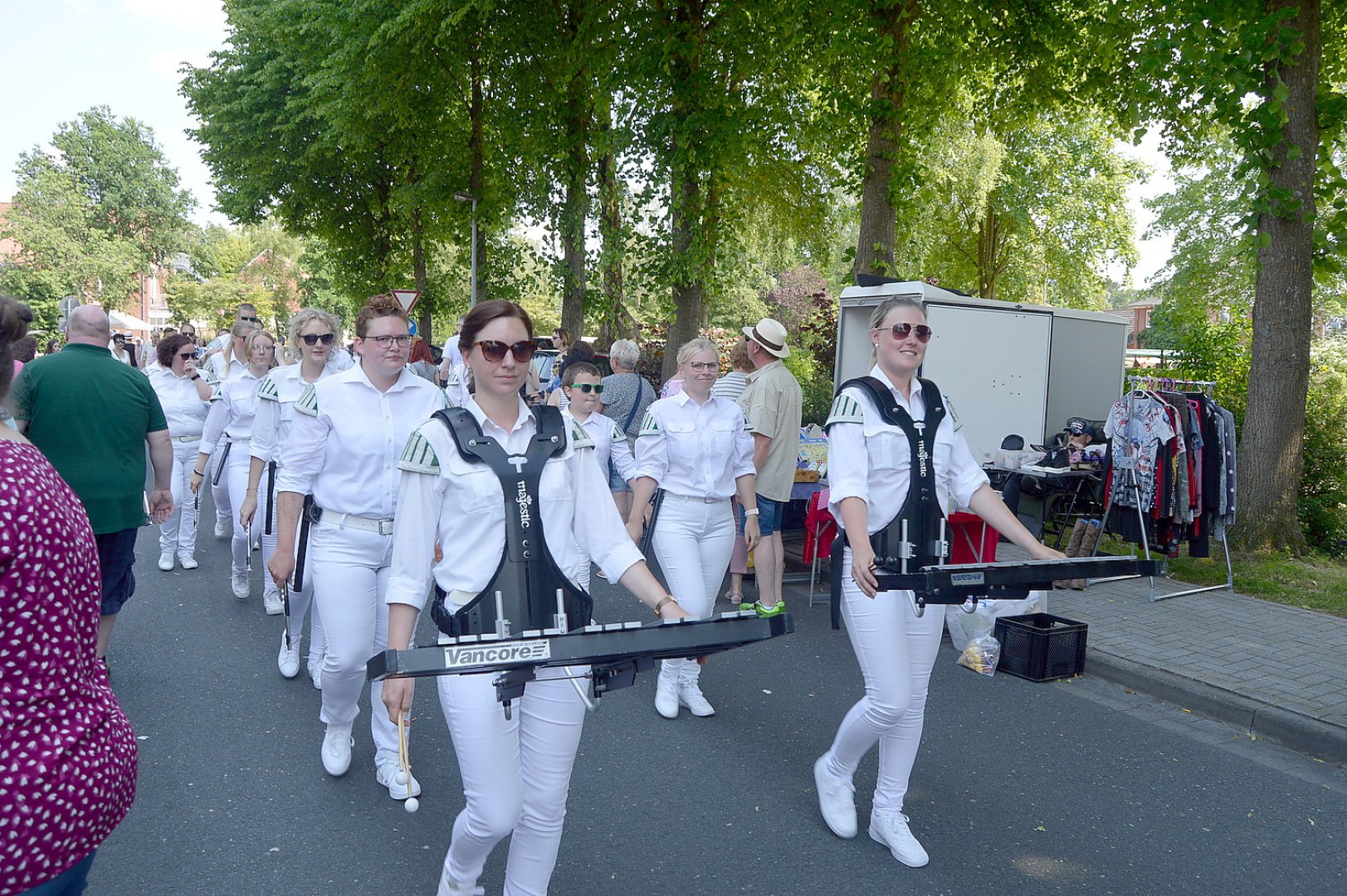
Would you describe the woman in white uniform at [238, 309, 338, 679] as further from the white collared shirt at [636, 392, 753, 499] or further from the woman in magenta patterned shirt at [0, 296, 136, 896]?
the woman in magenta patterned shirt at [0, 296, 136, 896]

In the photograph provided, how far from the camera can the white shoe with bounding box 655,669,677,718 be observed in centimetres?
566

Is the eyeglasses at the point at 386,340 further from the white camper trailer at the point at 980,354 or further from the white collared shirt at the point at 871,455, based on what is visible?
the white camper trailer at the point at 980,354

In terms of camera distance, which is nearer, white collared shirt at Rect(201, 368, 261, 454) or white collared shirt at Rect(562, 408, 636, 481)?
white collared shirt at Rect(562, 408, 636, 481)

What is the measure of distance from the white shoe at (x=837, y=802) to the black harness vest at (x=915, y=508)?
0.94 metres

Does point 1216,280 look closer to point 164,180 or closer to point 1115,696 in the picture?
point 1115,696

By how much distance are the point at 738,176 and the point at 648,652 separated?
1761 cm

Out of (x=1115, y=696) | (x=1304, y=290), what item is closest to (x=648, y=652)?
(x=1115, y=696)

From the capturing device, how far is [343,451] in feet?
14.5

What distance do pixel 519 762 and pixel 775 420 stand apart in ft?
16.4

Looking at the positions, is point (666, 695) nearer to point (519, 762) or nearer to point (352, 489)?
point (352, 489)

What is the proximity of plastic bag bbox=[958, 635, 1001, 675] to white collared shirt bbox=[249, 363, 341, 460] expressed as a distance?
4.35 m

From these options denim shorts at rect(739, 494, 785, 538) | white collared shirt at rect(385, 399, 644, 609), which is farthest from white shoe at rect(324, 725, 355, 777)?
denim shorts at rect(739, 494, 785, 538)

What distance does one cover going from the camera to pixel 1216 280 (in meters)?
28.3

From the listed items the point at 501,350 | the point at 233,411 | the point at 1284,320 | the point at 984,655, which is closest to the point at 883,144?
the point at 1284,320
